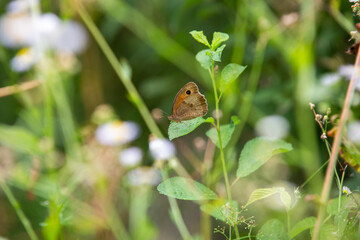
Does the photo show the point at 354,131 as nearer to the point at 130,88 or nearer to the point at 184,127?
the point at 184,127

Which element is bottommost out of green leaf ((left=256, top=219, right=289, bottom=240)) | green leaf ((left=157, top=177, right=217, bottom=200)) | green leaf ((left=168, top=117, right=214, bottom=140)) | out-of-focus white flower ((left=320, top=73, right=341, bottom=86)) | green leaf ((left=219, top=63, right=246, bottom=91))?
green leaf ((left=256, top=219, right=289, bottom=240))

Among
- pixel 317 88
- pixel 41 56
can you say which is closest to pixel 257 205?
pixel 317 88

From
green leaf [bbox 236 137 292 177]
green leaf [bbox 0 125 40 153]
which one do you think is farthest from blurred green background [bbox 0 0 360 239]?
green leaf [bbox 236 137 292 177]

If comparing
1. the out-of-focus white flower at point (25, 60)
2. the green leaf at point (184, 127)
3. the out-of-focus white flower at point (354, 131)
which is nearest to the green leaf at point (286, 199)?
the green leaf at point (184, 127)

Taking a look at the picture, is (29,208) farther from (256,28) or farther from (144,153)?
(256,28)

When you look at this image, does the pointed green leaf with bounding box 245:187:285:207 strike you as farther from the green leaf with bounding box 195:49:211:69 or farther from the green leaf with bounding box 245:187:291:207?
the green leaf with bounding box 195:49:211:69

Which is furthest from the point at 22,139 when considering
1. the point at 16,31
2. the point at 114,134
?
the point at 16,31
